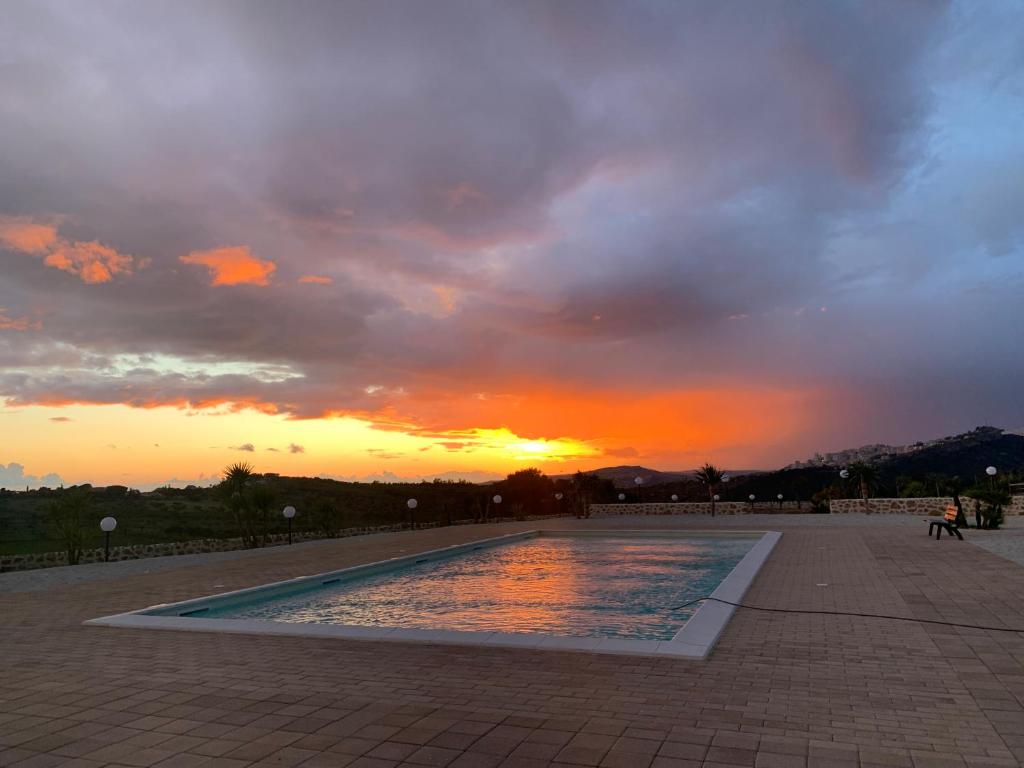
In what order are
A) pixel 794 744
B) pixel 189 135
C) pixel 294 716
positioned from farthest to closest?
pixel 189 135 < pixel 294 716 < pixel 794 744

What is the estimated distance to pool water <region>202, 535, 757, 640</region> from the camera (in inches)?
317

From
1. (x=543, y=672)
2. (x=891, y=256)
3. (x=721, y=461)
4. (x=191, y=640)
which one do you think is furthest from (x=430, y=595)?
(x=721, y=461)

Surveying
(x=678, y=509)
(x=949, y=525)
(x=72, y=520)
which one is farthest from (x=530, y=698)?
(x=678, y=509)

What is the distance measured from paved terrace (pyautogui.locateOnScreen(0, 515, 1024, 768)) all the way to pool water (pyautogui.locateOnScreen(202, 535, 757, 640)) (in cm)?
212

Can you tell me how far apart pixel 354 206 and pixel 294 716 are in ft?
37.7

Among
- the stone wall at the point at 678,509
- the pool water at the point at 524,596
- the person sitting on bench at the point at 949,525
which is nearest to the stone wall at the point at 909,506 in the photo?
the stone wall at the point at 678,509

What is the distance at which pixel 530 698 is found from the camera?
3916 mm

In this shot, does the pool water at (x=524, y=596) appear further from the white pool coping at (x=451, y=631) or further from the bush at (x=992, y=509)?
the bush at (x=992, y=509)

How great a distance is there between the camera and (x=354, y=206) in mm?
13484

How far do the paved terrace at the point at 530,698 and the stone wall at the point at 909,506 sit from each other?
17.6 metres

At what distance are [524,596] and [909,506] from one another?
64.6 ft

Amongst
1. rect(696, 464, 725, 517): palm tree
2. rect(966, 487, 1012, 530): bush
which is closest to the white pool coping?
rect(966, 487, 1012, 530): bush

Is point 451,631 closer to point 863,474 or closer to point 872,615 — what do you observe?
point 872,615

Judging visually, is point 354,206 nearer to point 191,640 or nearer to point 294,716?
point 191,640
